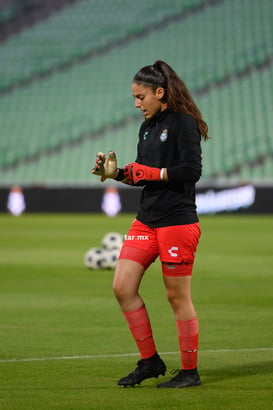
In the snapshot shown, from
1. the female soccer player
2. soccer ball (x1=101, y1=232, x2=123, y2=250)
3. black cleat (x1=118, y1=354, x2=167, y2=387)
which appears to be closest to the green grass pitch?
black cleat (x1=118, y1=354, x2=167, y2=387)

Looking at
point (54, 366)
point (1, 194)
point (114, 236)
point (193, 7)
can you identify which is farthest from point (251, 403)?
point (193, 7)

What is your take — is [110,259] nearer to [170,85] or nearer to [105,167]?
[105,167]

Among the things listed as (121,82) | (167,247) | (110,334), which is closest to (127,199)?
(121,82)

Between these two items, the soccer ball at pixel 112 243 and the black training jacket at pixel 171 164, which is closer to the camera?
the black training jacket at pixel 171 164

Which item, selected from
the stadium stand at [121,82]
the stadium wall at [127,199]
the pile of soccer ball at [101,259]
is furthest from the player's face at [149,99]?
the stadium stand at [121,82]

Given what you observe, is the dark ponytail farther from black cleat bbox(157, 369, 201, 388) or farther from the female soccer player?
black cleat bbox(157, 369, 201, 388)

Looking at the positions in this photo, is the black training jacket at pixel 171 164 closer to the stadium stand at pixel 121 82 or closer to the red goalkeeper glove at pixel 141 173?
the red goalkeeper glove at pixel 141 173

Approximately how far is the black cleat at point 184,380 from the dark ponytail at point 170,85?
1.57m

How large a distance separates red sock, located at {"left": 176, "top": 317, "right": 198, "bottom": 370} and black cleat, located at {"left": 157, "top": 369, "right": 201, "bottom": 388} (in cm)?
4

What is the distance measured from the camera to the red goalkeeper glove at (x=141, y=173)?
244 inches

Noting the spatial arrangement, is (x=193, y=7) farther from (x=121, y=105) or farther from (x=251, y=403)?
(x=251, y=403)

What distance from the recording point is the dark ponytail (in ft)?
20.7

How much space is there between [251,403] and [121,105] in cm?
3297

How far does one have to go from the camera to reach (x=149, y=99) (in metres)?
6.36
